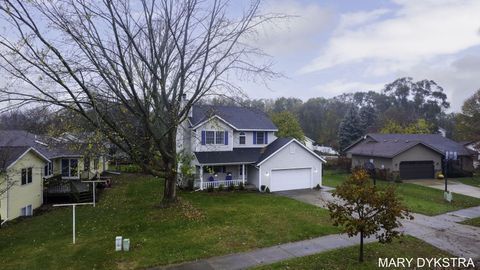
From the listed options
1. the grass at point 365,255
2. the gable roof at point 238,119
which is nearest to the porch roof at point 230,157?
the gable roof at point 238,119

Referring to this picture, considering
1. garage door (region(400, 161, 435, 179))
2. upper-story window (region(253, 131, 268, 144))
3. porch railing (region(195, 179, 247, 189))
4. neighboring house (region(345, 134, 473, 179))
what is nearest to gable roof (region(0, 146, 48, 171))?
porch railing (region(195, 179, 247, 189))

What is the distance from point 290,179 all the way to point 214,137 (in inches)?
286

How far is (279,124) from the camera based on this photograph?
43875mm

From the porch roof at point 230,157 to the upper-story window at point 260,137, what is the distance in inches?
47.7

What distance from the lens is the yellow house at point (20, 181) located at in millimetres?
16688

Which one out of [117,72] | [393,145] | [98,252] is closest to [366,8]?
[117,72]

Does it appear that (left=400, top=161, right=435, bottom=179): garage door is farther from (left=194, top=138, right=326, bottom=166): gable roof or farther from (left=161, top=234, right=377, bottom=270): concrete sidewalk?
(left=161, top=234, right=377, bottom=270): concrete sidewalk

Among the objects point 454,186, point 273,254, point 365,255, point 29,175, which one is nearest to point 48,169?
point 29,175

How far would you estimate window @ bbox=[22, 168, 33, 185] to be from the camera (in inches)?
751

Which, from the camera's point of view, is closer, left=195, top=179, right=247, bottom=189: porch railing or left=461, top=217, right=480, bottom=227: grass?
left=461, top=217, right=480, bottom=227: grass

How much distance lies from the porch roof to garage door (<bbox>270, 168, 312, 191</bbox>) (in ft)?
7.32

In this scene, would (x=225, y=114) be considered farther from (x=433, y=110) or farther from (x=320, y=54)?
(x=433, y=110)

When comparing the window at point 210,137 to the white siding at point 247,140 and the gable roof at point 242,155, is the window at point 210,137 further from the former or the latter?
the white siding at point 247,140

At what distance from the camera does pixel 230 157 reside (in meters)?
25.1
